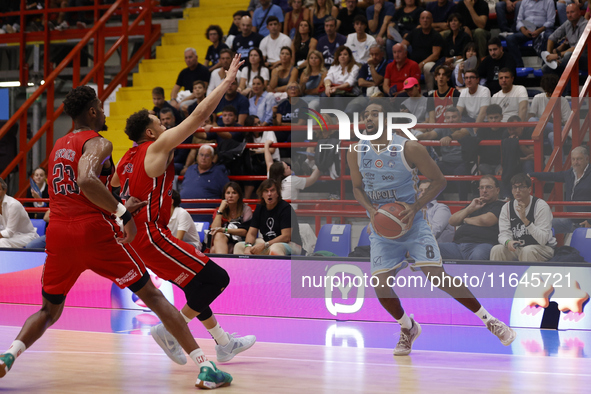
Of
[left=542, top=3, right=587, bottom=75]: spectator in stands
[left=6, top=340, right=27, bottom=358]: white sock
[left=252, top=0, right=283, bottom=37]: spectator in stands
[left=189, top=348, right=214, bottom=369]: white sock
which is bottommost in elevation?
[left=189, top=348, right=214, bottom=369]: white sock

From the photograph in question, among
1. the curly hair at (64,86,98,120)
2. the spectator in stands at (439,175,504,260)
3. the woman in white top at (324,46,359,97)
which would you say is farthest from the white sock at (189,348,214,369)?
the woman in white top at (324,46,359,97)

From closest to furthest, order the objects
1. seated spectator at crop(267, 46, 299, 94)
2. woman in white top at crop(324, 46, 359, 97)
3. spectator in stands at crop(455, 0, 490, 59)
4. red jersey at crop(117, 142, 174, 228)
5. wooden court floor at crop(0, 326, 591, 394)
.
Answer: wooden court floor at crop(0, 326, 591, 394) < red jersey at crop(117, 142, 174, 228) < woman in white top at crop(324, 46, 359, 97) < spectator in stands at crop(455, 0, 490, 59) < seated spectator at crop(267, 46, 299, 94)

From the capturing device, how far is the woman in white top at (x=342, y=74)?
33.9ft

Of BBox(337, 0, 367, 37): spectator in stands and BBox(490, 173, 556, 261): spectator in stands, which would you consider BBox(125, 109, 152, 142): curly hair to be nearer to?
BBox(490, 173, 556, 261): spectator in stands

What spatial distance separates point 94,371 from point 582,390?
310 centimetres

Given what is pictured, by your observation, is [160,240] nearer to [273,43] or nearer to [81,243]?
[81,243]

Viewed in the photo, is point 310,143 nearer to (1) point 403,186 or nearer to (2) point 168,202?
(1) point 403,186

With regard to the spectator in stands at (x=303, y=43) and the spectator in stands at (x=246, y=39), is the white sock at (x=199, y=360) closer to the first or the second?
the spectator in stands at (x=303, y=43)

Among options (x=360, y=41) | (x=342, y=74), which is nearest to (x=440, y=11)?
(x=360, y=41)

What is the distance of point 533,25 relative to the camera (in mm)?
10227

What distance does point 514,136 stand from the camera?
7.06 metres

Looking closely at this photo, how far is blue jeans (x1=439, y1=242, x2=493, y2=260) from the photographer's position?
6.84 m

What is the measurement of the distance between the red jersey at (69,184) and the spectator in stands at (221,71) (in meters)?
7.13

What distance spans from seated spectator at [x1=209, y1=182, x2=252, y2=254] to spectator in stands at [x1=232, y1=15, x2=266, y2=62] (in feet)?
13.1
